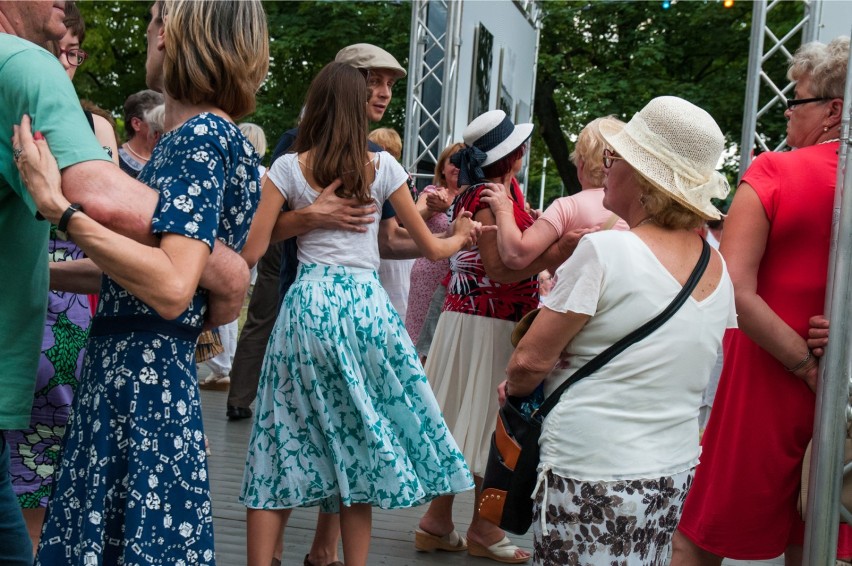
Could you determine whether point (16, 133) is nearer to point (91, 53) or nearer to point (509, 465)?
point (509, 465)

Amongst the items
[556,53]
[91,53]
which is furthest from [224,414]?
[556,53]

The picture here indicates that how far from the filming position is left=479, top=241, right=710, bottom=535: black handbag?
2734 millimetres

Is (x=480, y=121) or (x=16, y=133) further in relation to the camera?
(x=480, y=121)

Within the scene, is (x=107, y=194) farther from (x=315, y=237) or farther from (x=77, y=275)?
(x=315, y=237)

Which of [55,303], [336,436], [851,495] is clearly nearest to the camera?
[851,495]

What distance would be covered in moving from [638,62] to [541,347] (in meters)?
19.3

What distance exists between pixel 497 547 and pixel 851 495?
1.96m

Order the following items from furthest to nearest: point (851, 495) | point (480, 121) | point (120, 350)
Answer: point (480, 121)
point (851, 495)
point (120, 350)

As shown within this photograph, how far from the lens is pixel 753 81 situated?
324 inches

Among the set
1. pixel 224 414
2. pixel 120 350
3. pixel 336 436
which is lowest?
pixel 224 414

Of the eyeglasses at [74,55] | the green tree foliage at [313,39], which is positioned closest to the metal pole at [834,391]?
the eyeglasses at [74,55]

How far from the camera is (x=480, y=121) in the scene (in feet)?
15.0

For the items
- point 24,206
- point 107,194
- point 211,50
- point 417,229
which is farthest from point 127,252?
point 417,229

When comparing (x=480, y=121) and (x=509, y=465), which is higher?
(x=480, y=121)
